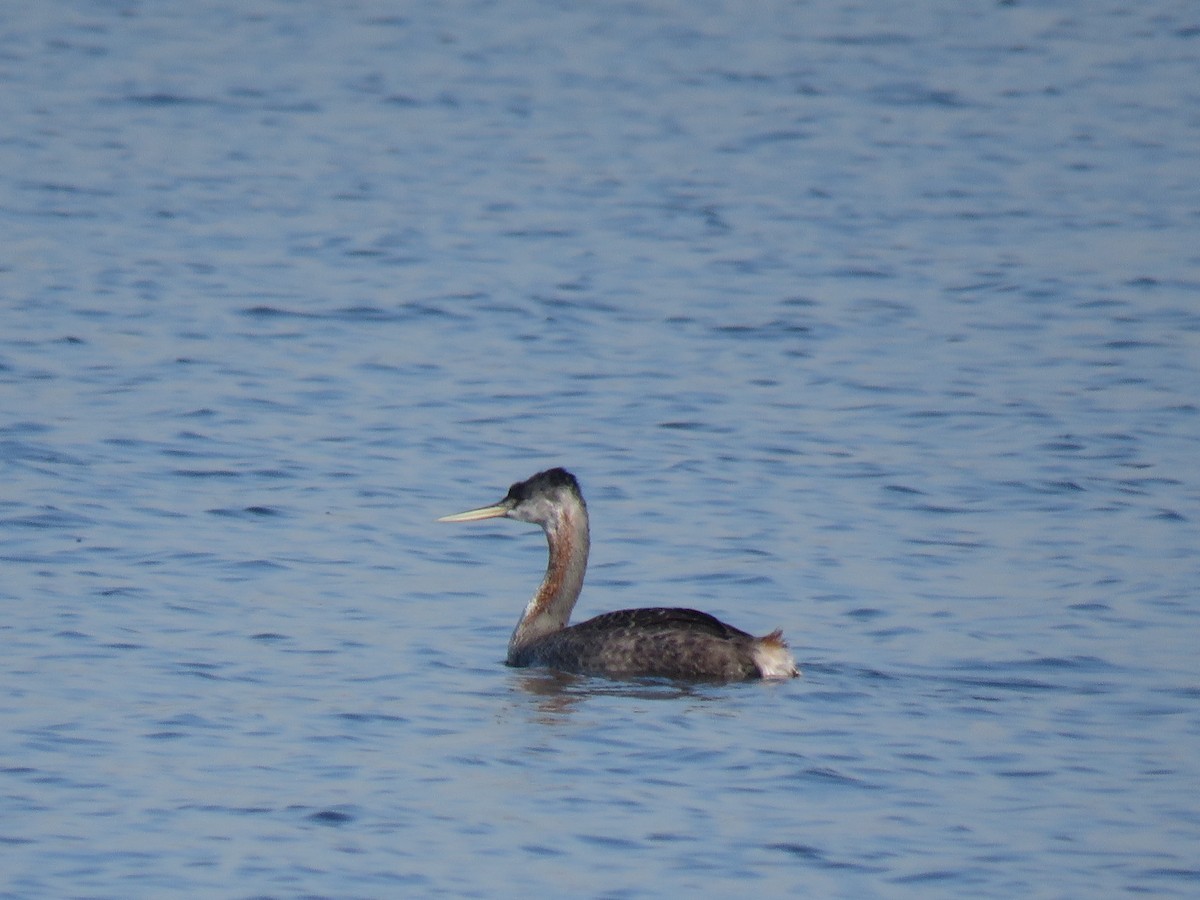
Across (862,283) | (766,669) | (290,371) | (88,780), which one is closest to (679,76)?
(862,283)

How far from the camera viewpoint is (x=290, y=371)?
17031 mm

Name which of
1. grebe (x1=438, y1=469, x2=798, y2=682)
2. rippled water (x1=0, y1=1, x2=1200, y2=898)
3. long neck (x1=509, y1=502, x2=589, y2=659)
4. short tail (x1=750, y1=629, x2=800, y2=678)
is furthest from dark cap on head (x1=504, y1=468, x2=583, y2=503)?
short tail (x1=750, y1=629, x2=800, y2=678)

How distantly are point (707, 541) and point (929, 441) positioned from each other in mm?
2791

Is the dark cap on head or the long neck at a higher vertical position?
the dark cap on head

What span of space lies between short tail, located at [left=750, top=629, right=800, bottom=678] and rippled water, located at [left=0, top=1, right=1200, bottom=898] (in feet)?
0.60

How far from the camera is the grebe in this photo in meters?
10.5

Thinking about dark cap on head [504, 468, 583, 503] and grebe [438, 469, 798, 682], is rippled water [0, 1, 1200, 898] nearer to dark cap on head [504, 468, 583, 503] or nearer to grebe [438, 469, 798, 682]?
grebe [438, 469, 798, 682]

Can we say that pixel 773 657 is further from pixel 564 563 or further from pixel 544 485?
pixel 544 485

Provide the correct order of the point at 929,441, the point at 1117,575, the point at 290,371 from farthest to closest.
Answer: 1. the point at 290,371
2. the point at 929,441
3. the point at 1117,575

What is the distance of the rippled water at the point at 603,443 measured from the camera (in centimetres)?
862

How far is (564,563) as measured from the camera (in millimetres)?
11891

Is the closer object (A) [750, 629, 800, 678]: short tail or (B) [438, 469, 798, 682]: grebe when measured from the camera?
(A) [750, 629, 800, 678]: short tail

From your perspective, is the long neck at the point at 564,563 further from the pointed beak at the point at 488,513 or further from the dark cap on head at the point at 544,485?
the pointed beak at the point at 488,513

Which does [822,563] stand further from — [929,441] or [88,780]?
[88,780]
